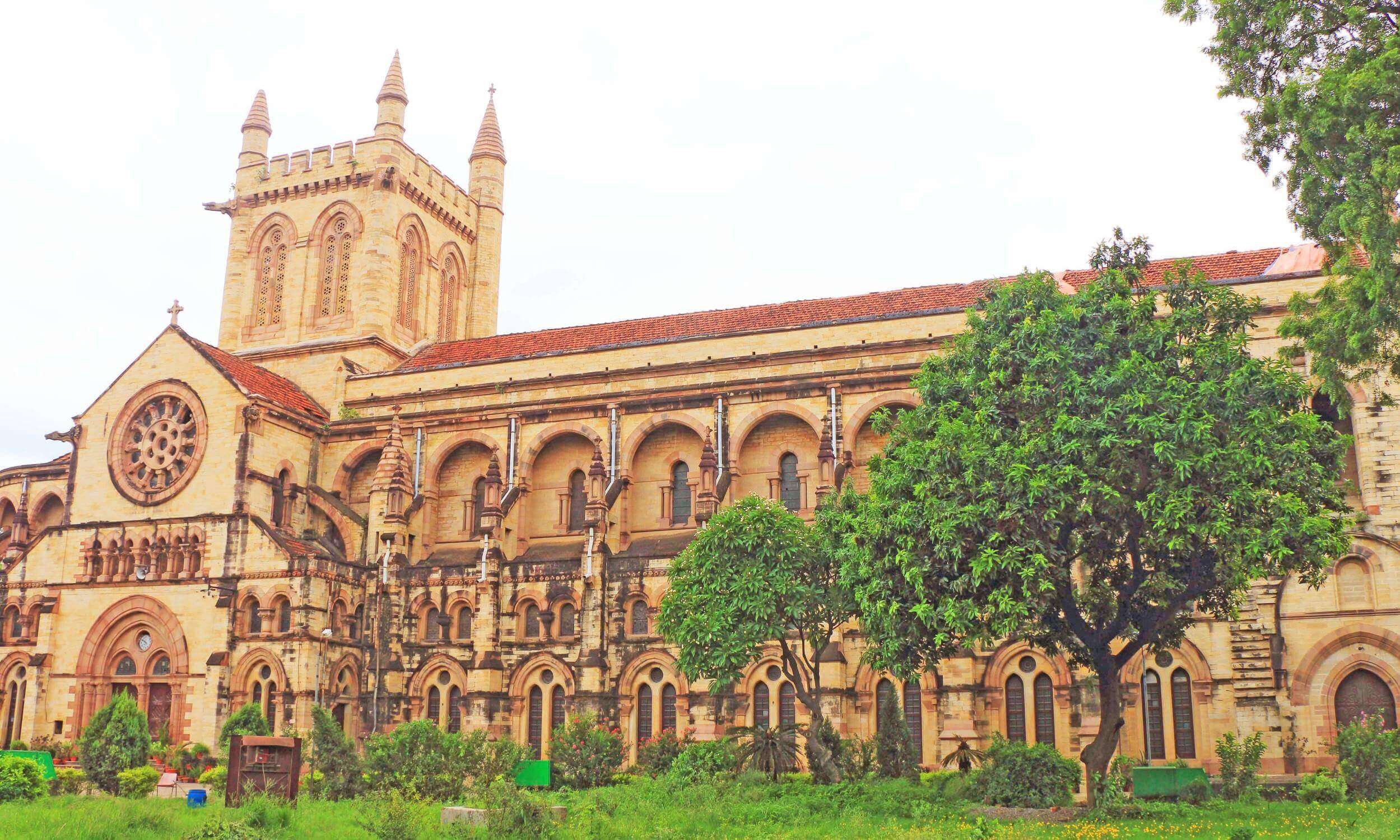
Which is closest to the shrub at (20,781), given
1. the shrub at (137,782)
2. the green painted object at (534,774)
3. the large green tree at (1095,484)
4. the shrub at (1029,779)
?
the shrub at (137,782)

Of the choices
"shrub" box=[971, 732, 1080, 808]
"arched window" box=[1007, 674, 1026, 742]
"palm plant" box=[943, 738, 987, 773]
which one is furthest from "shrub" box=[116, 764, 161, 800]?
"arched window" box=[1007, 674, 1026, 742]

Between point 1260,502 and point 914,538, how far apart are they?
6.96 m

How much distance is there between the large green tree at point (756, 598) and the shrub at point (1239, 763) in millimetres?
9164

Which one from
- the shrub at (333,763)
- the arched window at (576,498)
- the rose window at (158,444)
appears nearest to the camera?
the shrub at (333,763)

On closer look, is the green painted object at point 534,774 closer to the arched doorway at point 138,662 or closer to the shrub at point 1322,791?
the arched doorway at point 138,662

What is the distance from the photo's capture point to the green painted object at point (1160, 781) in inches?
1128

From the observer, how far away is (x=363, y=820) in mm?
23203

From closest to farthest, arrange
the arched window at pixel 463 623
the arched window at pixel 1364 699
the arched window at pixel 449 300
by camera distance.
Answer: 1. the arched window at pixel 1364 699
2. the arched window at pixel 463 623
3. the arched window at pixel 449 300

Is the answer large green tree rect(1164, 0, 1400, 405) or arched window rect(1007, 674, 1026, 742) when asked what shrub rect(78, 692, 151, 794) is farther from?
large green tree rect(1164, 0, 1400, 405)

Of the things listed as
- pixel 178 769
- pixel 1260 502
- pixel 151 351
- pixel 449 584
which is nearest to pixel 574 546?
pixel 449 584

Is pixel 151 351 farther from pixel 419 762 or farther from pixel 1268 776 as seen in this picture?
pixel 1268 776

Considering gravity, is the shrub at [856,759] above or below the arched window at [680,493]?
below

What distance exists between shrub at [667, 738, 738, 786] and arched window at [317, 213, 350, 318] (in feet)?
96.3

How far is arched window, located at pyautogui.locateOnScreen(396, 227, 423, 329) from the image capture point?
5412 centimetres
